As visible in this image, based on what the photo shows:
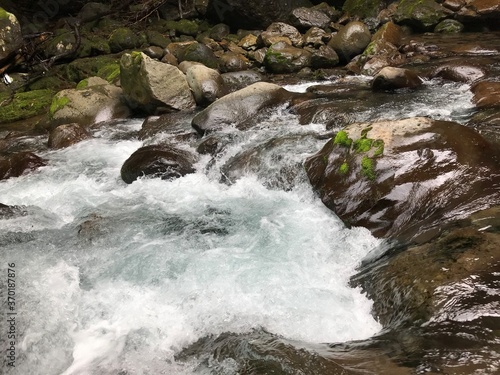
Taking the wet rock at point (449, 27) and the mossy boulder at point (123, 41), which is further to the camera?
the mossy boulder at point (123, 41)

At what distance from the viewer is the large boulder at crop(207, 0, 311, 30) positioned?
617 inches

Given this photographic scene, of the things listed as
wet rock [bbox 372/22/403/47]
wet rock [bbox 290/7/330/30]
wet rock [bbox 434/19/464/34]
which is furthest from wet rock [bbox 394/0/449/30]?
wet rock [bbox 290/7/330/30]

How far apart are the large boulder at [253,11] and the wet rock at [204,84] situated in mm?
6936

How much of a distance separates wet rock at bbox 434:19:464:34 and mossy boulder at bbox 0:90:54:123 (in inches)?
465

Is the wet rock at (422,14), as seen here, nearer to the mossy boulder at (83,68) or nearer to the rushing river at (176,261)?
the rushing river at (176,261)

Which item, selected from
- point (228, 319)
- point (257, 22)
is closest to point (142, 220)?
point (228, 319)

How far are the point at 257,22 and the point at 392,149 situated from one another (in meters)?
12.7

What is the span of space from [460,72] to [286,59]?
201 inches

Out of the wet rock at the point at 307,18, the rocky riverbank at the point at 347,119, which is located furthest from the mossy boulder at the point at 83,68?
the wet rock at the point at 307,18

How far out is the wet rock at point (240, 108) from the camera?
26.4 ft

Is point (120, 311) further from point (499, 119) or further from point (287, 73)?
point (287, 73)

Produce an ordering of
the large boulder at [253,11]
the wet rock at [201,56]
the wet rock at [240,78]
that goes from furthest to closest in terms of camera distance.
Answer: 1. the large boulder at [253,11]
2. the wet rock at [201,56]
3. the wet rock at [240,78]

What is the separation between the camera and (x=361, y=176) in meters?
4.86

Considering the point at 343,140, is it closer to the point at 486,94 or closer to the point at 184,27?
the point at 486,94
